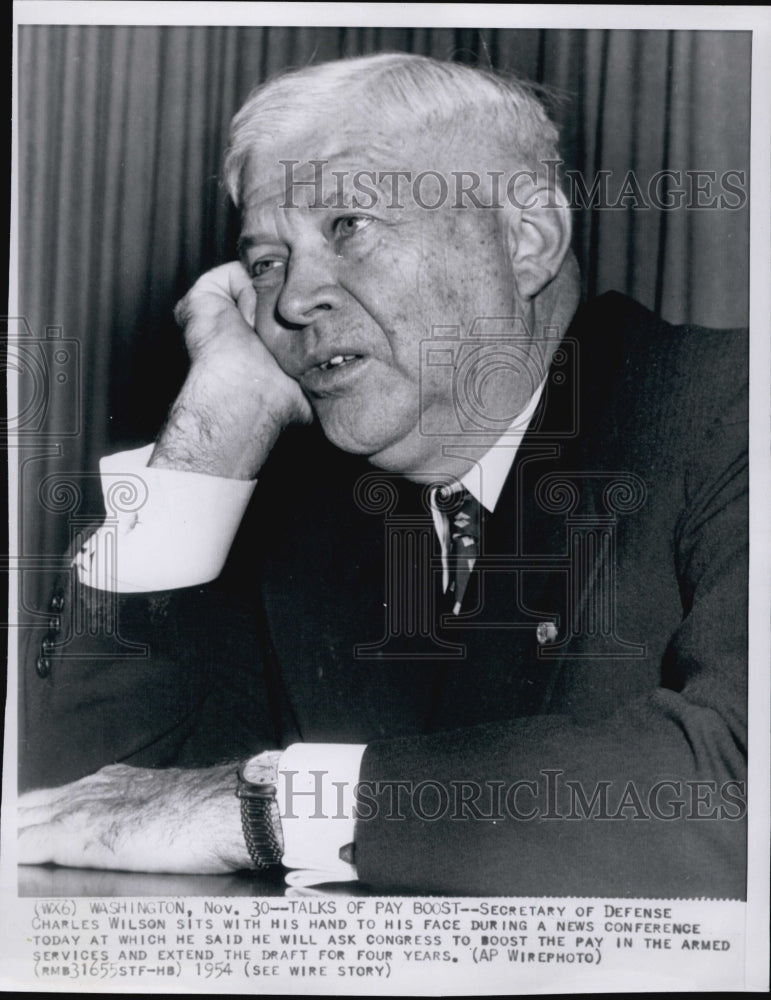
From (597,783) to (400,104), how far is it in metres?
1.17

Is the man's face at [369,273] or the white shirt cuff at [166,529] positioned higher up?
the man's face at [369,273]

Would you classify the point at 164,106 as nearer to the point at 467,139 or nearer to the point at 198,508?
the point at 467,139

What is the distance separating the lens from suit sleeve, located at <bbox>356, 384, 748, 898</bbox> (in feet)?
5.42

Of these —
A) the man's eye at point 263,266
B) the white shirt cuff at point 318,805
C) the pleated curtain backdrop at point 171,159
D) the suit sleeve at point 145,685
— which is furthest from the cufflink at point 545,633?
the man's eye at point 263,266

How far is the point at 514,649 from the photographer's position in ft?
5.48

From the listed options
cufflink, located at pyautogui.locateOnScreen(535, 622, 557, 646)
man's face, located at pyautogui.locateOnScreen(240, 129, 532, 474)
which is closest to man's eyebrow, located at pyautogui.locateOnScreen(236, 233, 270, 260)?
man's face, located at pyautogui.locateOnScreen(240, 129, 532, 474)

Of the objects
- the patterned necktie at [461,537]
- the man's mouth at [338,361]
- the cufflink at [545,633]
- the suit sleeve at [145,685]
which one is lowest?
the suit sleeve at [145,685]

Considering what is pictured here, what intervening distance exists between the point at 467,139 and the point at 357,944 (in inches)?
53.5

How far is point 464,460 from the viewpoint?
1.69m

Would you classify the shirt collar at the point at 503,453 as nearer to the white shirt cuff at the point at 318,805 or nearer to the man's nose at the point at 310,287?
the man's nose at the point at 310,287

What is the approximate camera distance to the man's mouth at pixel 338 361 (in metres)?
1.67

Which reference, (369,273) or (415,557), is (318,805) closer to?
(415,557)

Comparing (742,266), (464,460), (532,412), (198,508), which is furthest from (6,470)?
(742,266)

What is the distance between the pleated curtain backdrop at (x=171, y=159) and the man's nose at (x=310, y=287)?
0.43 ft
